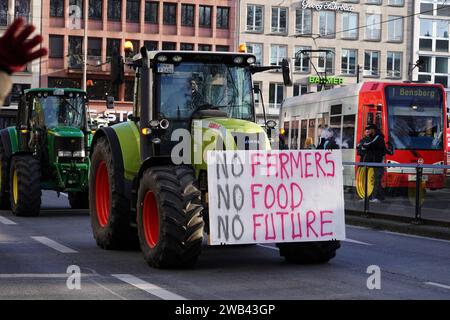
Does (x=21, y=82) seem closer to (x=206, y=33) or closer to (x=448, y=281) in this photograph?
(x=206, y=33)

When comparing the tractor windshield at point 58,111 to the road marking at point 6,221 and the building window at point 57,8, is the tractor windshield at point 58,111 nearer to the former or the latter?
the road marking at point 6,221

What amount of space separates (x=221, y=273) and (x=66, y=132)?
10.3 metres

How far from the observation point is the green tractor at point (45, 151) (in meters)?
17.8

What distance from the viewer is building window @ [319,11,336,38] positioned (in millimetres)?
82312

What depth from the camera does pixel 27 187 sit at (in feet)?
57.6

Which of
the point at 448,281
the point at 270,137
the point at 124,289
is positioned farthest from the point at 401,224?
the point at 124,289

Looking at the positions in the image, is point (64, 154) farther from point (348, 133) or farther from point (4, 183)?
point (348, 133)

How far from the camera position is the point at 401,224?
16.8m

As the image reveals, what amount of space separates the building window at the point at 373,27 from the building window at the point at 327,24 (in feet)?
10.8

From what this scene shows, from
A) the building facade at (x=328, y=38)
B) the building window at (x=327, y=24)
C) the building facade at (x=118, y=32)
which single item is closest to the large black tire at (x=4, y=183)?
the building facade at (x=118, y=32)

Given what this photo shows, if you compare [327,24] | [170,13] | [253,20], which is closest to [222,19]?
[253,20]

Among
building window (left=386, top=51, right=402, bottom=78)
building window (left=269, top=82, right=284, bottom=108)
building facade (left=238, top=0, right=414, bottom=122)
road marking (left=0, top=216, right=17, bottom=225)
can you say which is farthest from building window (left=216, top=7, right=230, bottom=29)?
road marking (left=0, top=216, right=17, bottom=225)
